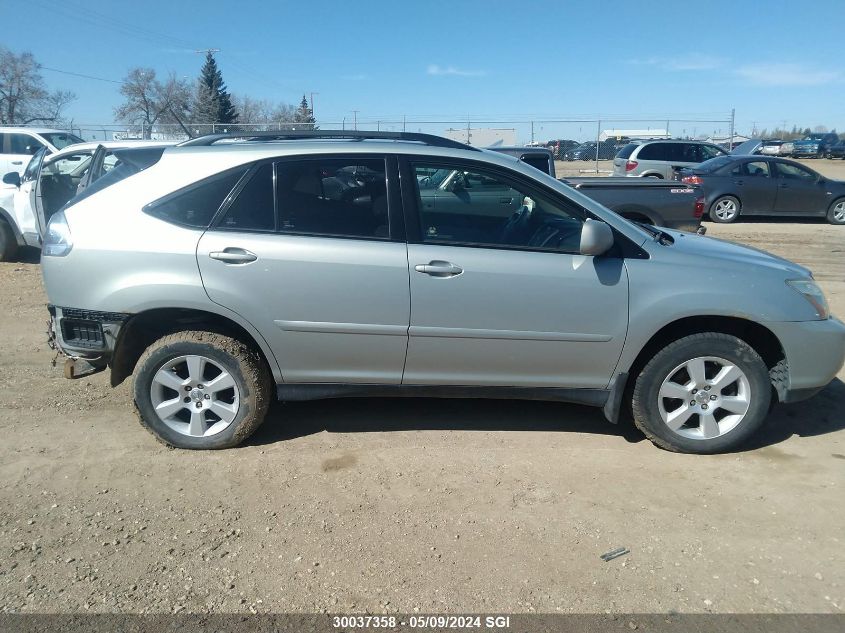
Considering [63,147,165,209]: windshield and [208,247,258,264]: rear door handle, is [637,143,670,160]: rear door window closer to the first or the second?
[63,147,165,209]: windshield

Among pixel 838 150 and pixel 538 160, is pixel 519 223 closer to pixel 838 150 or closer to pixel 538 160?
pixel 538 160

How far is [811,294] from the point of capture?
4.03 m

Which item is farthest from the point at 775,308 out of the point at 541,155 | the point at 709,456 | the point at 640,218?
the point at 541,155

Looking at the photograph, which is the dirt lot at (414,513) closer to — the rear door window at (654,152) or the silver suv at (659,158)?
the silver suv at (659,158)

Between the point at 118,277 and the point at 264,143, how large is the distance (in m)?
1.17

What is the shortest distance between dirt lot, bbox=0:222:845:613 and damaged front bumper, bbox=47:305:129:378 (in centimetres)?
48

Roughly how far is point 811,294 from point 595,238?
1.47 m

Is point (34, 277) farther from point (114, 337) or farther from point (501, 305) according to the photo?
point (501, 305)

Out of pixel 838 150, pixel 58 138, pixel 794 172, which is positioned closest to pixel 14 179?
pixel 58 138

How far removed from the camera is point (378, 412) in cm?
464

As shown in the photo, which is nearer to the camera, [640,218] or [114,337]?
[114,337]

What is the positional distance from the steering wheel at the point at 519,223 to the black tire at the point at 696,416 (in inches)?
42.5

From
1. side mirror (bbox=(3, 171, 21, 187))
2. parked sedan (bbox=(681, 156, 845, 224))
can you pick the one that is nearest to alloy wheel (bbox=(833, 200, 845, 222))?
parked sedan (bbox=(681, 156, 845, 224))

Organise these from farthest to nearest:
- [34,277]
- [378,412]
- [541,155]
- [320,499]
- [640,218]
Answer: [541,155] < [640,218] < [34,277] < [378,412] < [320,499]
